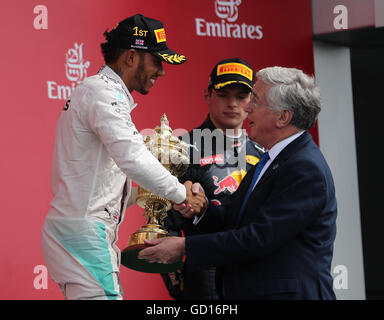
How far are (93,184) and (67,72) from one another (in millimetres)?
1602

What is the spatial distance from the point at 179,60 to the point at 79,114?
0.44 m

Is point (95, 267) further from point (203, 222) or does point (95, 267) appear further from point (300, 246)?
point (300, 246)

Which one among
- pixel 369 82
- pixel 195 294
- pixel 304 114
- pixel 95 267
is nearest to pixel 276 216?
pixel 304 114

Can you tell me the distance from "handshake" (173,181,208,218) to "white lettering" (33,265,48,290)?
1.30 metres

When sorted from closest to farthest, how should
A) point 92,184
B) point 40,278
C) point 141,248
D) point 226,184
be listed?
point 92,184 < point 141,248 < point 226,184 < point 40,278

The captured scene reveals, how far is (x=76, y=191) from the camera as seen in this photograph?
7.12ft

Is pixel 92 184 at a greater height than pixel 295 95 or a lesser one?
lesser

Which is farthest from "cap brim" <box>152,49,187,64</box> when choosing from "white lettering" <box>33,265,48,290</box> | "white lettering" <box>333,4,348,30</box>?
"white lettering" <box>333,4,348,30</box>

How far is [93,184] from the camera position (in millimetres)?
2174

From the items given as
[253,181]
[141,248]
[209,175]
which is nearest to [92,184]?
[141,248]

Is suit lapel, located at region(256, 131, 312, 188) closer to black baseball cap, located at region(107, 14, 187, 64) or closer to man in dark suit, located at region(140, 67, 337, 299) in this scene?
man in dark suit, located at region(140, 67, 337, 299)

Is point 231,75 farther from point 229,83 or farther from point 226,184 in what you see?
point 226,184

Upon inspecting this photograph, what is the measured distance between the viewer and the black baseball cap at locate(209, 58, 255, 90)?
10.4 feet

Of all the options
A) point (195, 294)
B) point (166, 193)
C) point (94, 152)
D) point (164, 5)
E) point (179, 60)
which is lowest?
point (195, 294)
